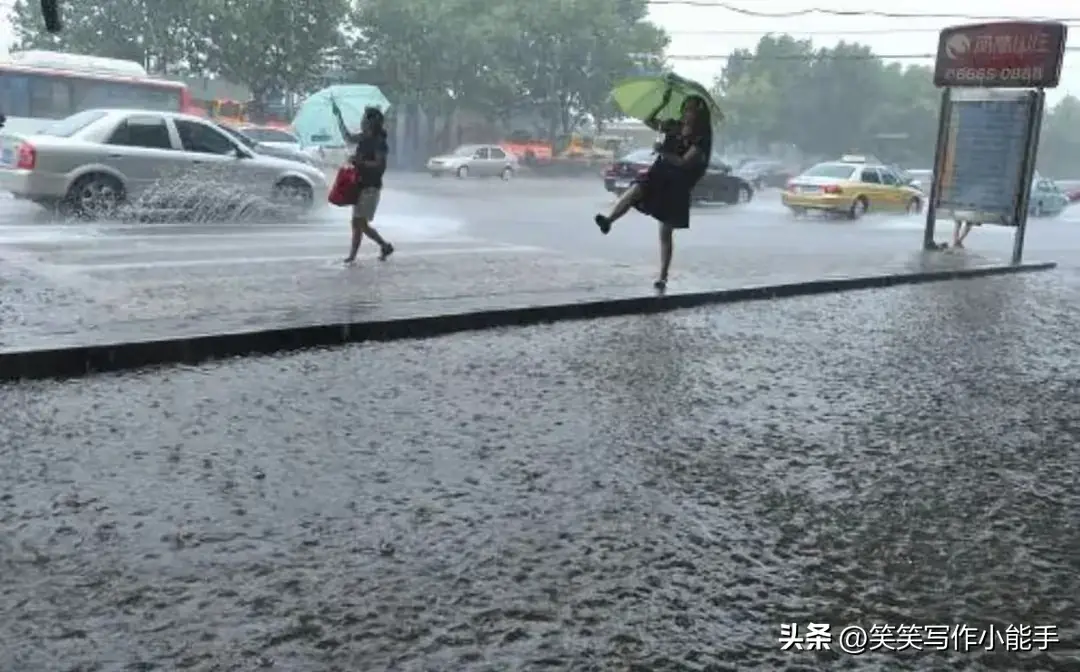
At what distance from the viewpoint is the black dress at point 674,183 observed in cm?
916

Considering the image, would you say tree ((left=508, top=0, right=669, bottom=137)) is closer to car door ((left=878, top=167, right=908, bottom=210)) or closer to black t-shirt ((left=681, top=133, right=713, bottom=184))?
car door ((left=878, top=167, right=908, bottom=210))

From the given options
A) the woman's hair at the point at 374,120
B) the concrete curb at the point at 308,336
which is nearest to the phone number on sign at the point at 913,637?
the concrete curb at the point at 308,336

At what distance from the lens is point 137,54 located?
38.3 meters

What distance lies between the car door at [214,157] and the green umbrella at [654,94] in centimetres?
618

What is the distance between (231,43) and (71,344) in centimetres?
3473

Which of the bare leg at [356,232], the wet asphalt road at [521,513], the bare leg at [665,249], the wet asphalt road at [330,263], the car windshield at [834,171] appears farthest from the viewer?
the car windshield at [834,171]

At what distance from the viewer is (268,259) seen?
34.4 feet

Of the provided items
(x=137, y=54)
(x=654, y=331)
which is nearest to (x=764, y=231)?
(x=654, y=331)

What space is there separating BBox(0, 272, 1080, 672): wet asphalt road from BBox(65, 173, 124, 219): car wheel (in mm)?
8207

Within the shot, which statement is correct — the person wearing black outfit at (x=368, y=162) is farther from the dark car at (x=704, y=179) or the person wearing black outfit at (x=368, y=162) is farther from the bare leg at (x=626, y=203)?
the dark car at (x=704, y=179)

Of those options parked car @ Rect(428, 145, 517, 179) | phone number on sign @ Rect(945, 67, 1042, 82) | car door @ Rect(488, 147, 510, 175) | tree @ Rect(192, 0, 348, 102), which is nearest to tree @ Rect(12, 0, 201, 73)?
tree @ Rect(192, 0, 348, 102)

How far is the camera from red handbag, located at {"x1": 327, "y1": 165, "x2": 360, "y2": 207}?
10039 millimetres

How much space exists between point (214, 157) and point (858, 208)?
16278 mm

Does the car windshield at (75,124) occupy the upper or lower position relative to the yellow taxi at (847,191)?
upper
